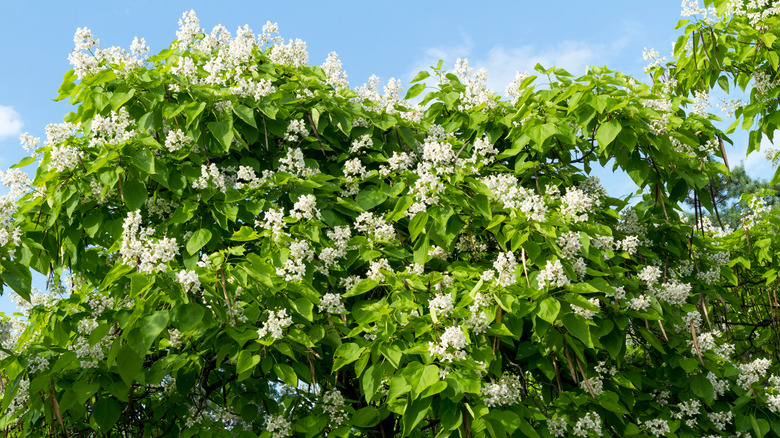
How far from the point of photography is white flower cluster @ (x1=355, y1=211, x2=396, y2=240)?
368cm

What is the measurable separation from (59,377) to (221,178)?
126 centimetres

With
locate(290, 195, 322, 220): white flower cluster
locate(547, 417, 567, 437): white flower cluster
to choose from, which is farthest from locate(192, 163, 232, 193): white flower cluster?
locate(547, 417, 567, 437): white flower cluster

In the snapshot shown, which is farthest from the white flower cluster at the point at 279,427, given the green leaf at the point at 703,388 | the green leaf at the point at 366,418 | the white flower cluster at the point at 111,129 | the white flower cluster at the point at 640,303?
the green leaf at the point at 703,388

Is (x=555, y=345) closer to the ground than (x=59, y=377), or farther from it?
farther from it

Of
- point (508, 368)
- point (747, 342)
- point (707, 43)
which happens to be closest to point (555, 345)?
point (508, 368)

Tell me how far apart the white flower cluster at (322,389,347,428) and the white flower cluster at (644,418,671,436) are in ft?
5.25

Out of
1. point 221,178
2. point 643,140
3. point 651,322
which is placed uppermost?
point 643,140

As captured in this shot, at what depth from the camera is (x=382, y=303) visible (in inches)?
127

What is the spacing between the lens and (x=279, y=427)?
3.29 metres

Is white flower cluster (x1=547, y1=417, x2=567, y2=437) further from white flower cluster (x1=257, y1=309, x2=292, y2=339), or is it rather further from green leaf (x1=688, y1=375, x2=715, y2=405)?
white flower cluster (x1=257, y1=309, x2=292, y2=339)

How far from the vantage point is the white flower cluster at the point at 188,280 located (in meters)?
2.71

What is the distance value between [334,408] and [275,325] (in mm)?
623

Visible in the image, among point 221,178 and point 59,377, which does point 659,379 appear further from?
point 59,377

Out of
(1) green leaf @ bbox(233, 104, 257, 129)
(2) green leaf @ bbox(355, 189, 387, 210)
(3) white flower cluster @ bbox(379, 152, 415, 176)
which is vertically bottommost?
(2) green leaf @ bbox(355, 189, 387, 210)
